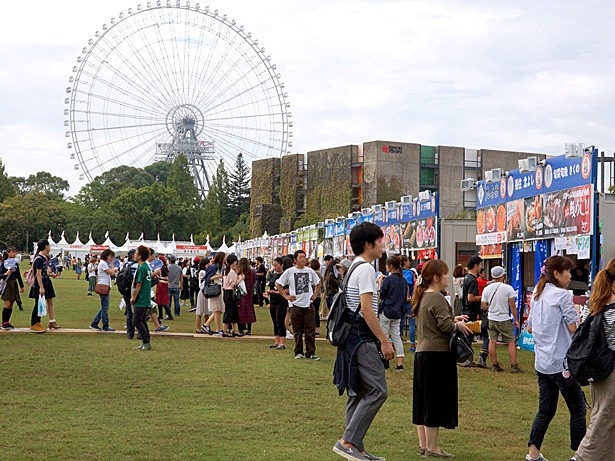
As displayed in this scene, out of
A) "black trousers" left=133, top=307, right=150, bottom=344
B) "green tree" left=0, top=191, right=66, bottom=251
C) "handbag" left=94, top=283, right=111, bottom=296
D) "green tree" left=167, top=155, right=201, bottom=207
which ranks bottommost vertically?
"black trousers" left=133, top=307, right=150, bottom=344

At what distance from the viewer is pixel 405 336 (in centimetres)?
1962

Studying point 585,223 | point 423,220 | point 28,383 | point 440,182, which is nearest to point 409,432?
point 28,383

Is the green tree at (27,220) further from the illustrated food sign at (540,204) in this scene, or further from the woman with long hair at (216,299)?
the illustrated food sign at (540,204)

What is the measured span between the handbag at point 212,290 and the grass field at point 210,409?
2.70 metres

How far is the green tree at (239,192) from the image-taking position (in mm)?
111375

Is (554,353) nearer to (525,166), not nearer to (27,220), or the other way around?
(525,166)

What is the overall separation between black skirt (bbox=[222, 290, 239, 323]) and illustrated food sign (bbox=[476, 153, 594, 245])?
509 cm

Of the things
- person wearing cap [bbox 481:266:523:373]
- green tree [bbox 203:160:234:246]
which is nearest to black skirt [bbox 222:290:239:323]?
person wearing cap [bbox 481:266:523:373]

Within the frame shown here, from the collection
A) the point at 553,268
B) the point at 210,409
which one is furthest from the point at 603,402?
the point at 210,409

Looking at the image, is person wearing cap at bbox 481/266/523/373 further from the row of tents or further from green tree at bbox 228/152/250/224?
green tree at bbox 228/152/250/224

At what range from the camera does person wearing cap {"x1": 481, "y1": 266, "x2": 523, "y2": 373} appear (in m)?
13.4

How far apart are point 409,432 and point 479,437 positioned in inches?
24.6

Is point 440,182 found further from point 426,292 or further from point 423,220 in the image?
point 426,292

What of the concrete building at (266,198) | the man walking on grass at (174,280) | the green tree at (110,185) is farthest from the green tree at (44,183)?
the man walking on grass at (174,280)
